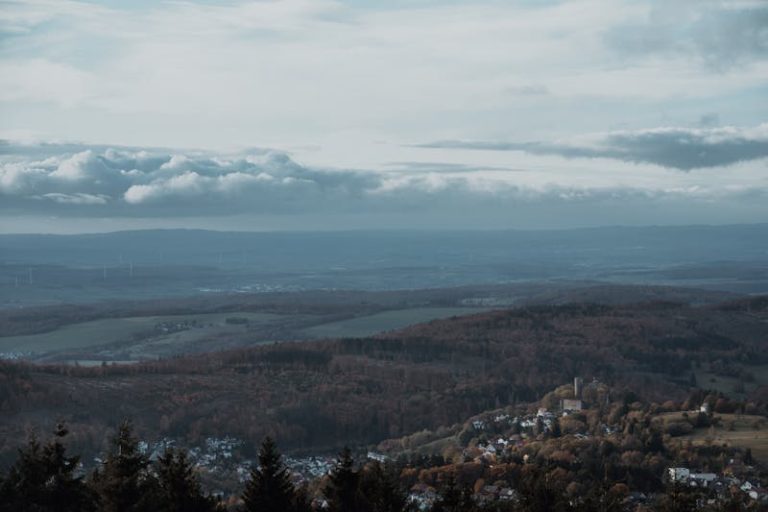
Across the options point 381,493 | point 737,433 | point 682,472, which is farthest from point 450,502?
point 737,433

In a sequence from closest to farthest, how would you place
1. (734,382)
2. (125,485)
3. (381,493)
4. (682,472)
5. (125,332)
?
1. (125,485)
2. (381,493)
3. (682,472)
4. (734,382)
5. (125,332)

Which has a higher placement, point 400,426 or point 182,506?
point 182,506

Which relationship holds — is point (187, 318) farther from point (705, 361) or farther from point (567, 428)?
point (567, 428)

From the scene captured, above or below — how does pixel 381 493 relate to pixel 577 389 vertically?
above

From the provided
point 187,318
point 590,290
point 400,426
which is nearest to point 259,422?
point 400,426

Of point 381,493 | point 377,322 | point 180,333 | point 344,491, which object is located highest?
point 381,493

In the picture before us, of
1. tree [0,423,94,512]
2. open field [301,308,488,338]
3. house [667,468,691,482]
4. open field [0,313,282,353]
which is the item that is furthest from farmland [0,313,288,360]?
tree [0,423,94,512]

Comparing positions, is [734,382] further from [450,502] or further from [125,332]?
[125,332]

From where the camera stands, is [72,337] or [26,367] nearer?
[26,367]
